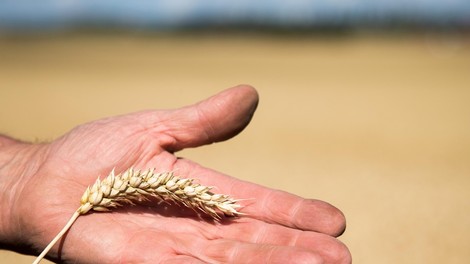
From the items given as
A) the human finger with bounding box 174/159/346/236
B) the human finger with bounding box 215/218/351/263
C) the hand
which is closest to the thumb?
the hand

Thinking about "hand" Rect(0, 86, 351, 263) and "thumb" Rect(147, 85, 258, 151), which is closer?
"hand" Rect(0, 86, 351, 263)

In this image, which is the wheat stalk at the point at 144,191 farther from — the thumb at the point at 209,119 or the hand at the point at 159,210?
the thumb at the point at 209,119

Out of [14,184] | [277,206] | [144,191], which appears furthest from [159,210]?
[14,184]

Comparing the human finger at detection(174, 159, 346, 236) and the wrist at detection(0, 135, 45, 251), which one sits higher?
the human finger at detection(174, 159, 346, 236)

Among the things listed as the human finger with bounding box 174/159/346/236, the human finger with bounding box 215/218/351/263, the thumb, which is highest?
the thumb

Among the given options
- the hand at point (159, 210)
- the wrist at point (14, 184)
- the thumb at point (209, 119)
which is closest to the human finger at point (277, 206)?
the hand at point (159, 210)

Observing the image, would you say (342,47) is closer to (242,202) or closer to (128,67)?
(128,67)

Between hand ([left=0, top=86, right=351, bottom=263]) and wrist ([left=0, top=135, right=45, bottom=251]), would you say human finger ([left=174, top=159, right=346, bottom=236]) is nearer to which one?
hand ([left=0, top=86, right=351, bottom=263])

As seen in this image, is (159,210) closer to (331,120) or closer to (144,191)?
(144,191)
